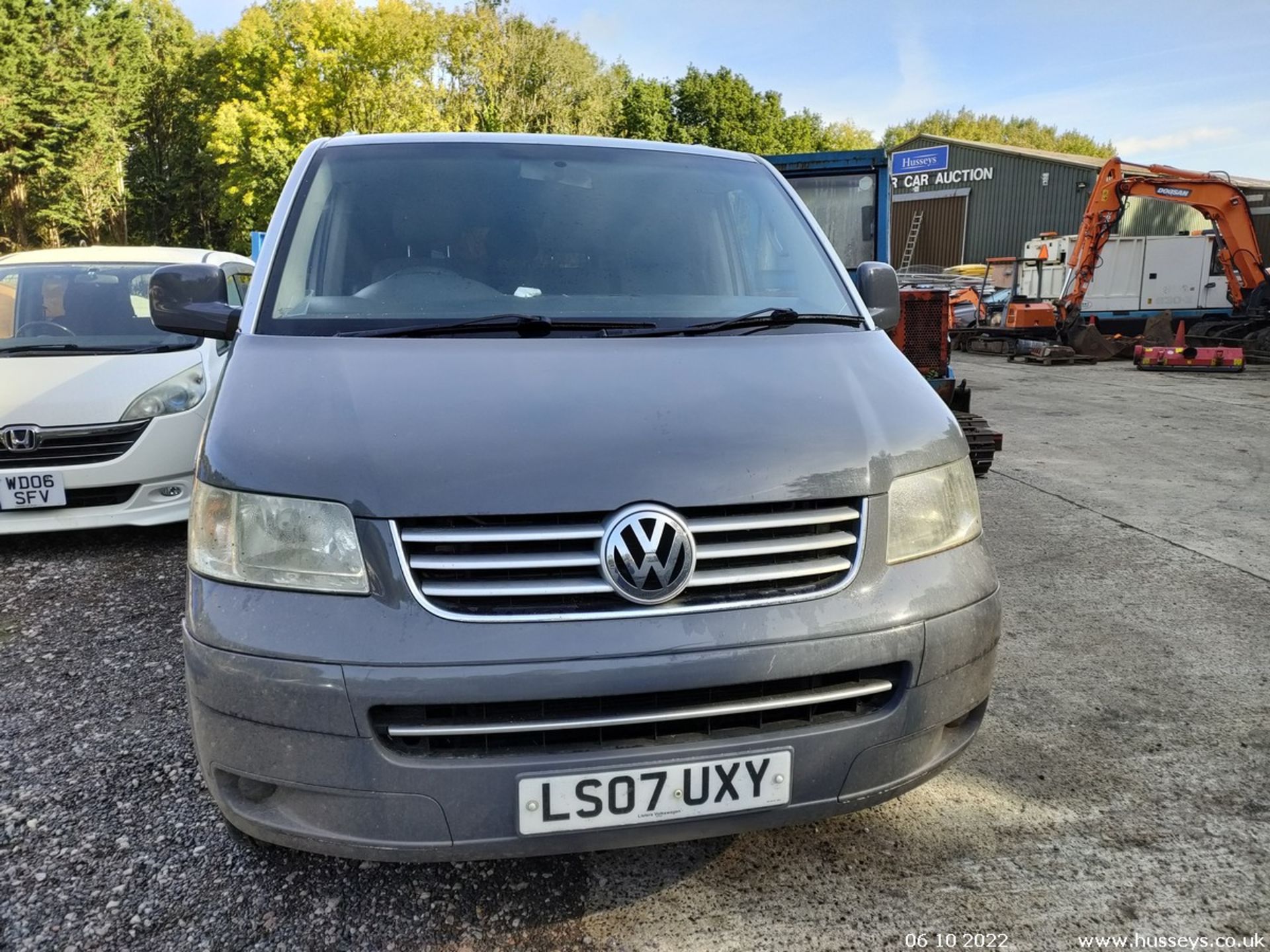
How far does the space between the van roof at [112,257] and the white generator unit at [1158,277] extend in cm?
1765

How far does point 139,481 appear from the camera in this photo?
15.4ft

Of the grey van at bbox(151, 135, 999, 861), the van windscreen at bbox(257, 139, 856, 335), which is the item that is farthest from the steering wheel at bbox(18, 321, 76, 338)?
the grey van at bbox(151, 135, 999, 861)

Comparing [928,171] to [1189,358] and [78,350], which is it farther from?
[78,350]

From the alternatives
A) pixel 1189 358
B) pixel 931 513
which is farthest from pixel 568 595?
pixel 1189 358

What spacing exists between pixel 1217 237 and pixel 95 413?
19.0m

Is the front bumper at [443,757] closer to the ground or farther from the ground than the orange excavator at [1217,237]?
closer to the ground

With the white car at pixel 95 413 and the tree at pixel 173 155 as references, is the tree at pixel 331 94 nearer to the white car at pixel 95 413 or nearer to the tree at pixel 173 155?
the tree at pixel 173 155

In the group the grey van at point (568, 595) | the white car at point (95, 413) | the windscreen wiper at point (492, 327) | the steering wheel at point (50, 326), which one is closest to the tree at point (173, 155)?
the steering wheel at point (50, 326)

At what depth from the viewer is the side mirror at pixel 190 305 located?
9.49 feet

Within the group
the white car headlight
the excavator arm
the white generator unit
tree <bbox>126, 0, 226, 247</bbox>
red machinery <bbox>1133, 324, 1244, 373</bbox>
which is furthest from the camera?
tree <bbox>126, 0, 226, 247</bbox>

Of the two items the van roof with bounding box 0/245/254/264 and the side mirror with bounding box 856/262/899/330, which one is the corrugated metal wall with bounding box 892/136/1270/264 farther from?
the side mirror with bounding box 856/262/899/330

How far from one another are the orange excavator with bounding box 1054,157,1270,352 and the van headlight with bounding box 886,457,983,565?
16.6 metres

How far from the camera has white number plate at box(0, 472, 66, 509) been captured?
4453 mm

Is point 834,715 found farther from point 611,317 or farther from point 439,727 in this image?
point 611,317
